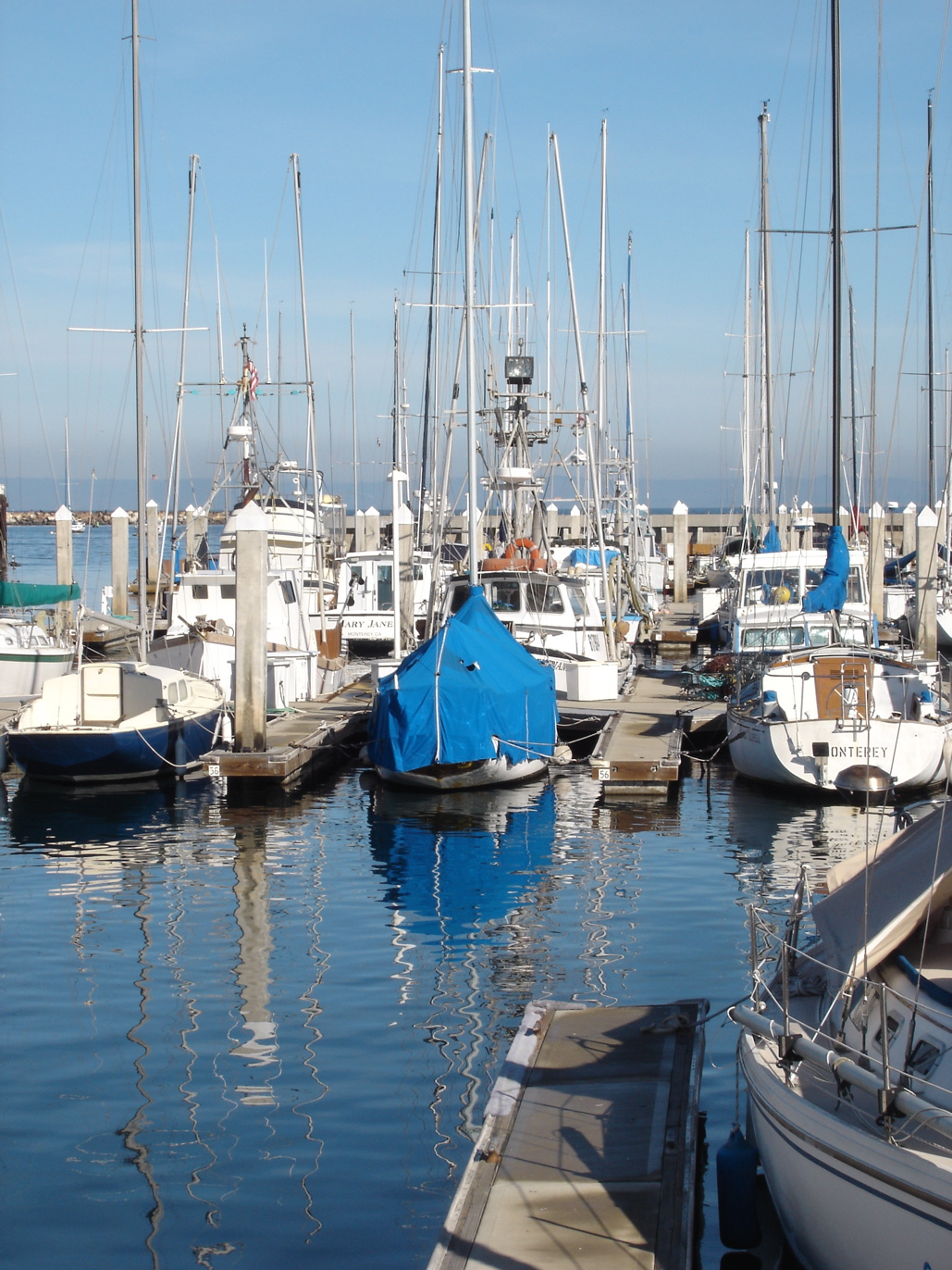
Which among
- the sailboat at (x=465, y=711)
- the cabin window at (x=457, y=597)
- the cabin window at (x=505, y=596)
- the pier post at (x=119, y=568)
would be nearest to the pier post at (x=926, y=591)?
the cabin window at (x=505, y=596)

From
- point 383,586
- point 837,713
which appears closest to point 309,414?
point 383,586

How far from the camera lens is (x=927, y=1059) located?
20.8 ft

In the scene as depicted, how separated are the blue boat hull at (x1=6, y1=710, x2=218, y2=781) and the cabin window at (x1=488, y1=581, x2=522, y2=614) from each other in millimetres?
7061

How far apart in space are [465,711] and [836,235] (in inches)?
382

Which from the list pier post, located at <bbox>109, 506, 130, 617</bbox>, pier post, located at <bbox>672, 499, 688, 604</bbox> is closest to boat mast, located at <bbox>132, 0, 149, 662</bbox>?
pier post, located at <bbox>109, 506, 130, 617</bbox>

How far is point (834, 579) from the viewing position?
20750 millimetres

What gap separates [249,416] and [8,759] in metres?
12.2

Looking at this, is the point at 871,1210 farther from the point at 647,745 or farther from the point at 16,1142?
the point at 647,745

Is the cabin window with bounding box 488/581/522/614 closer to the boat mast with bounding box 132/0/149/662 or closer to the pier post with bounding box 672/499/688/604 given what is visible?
the boat mast with bounding box 132/0/149/662

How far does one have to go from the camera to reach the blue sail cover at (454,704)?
59.6 feet

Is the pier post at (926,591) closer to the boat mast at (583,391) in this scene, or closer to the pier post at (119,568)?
the boat mast at (583,391)

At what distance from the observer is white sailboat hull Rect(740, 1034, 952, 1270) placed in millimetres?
5379

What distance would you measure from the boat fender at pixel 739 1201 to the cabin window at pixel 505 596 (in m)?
18.5

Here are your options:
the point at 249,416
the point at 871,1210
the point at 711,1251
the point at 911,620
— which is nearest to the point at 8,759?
the point at 249,416
